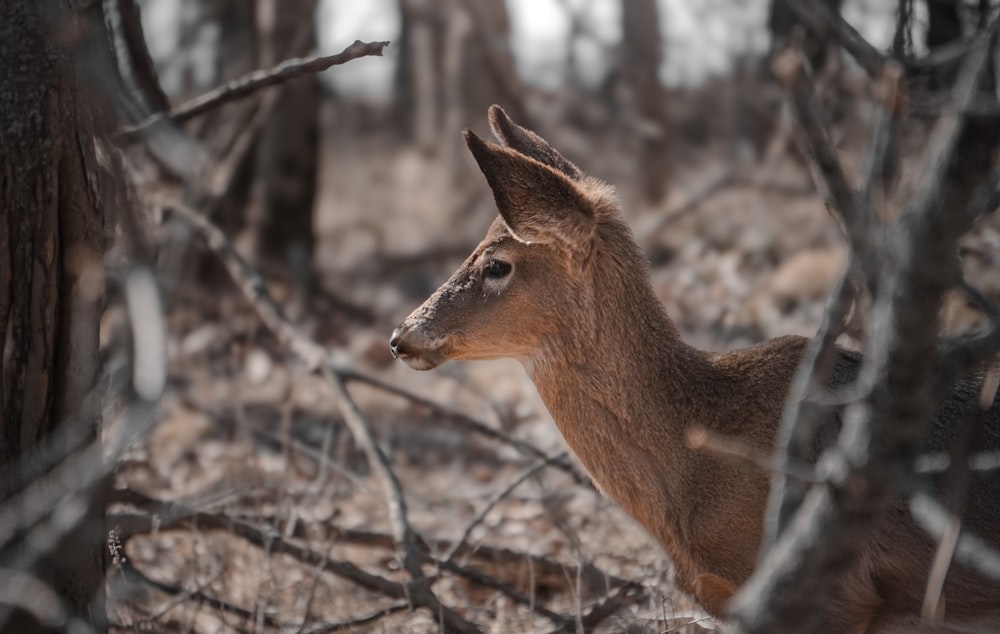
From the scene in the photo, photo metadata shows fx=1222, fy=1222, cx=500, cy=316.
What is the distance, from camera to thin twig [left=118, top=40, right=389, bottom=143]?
3568mm

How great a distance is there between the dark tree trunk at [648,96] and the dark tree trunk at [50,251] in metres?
10.1

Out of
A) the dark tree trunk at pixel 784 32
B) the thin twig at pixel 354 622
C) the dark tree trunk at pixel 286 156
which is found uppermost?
the dark tree trunk at pixel 784 32

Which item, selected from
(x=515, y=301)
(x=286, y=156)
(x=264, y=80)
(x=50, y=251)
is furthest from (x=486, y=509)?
(x=286, y=156)

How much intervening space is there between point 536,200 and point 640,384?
697 millimetres

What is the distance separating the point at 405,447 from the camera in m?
7.86

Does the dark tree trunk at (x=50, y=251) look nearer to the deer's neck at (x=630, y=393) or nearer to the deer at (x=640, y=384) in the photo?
the deer at (x=640, y=384)

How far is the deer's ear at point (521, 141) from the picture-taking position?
452cm

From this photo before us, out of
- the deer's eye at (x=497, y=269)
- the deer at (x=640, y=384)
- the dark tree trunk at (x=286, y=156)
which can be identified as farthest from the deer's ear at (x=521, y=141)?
the dark tree trunk at (x=286, y=156)

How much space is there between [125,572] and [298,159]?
24.3ft

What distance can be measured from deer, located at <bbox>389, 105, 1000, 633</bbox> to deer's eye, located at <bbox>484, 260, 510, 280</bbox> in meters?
0.01

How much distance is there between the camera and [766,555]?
2355 mm

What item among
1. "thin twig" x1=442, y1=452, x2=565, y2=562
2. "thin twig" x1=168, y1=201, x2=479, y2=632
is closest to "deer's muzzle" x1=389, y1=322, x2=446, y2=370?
"thin twig" x1=168, y1=201, x2=479, y2=632

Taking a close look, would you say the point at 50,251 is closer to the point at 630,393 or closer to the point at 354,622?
the point at 354,622

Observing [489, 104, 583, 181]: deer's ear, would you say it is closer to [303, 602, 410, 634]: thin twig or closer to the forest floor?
the forest floor
